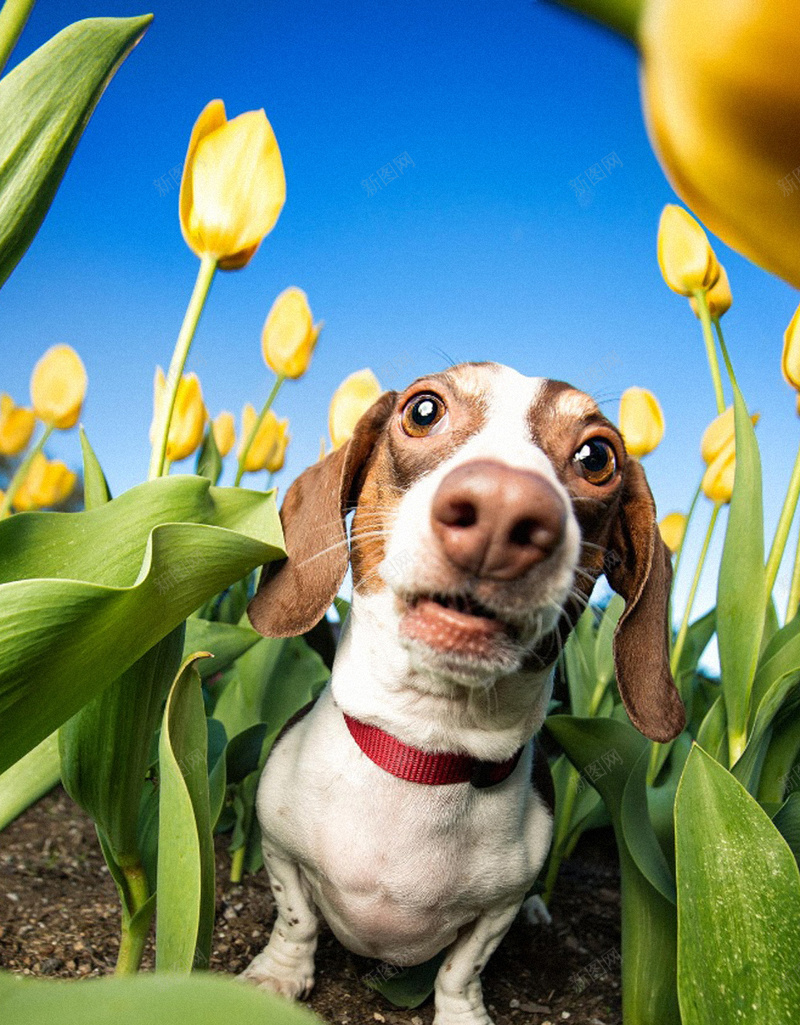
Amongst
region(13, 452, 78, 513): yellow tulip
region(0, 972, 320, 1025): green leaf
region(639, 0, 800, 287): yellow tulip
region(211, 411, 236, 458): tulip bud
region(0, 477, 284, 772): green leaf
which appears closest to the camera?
region(639, 0, 800, 287): yellow tulip

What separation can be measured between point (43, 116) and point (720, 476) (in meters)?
1.51

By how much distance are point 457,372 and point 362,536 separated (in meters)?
0.38

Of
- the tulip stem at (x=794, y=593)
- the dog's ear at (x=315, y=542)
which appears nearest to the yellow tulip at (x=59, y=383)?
the dog's ear at (x=315, y=542)

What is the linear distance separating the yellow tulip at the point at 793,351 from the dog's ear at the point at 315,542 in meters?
0.81

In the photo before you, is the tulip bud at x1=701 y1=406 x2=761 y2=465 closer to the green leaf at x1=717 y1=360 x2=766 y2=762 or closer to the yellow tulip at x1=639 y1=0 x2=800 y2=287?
the green leaf at x1=717 y1=360 x2=766 y2=762

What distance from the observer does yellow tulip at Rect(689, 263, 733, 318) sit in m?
1.88

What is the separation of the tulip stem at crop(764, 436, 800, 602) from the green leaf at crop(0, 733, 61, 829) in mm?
1346

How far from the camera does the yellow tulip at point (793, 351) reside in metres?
1.69

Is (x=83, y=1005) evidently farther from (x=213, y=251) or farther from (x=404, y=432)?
(x=404, y=432)

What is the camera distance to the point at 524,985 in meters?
2.00

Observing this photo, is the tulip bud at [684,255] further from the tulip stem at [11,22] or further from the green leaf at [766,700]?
the tulip stem at [11,22]

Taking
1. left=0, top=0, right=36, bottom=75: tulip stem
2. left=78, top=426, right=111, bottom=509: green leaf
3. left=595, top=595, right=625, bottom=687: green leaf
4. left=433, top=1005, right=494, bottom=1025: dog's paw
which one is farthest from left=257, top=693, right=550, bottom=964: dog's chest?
left=0, top=0, right=36, bottom=75: tulip stem

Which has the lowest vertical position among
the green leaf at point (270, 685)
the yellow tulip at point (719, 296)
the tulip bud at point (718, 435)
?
the green leaf at point (270, 685)

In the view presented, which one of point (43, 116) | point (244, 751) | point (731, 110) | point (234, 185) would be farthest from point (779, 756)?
point (731, 110)
